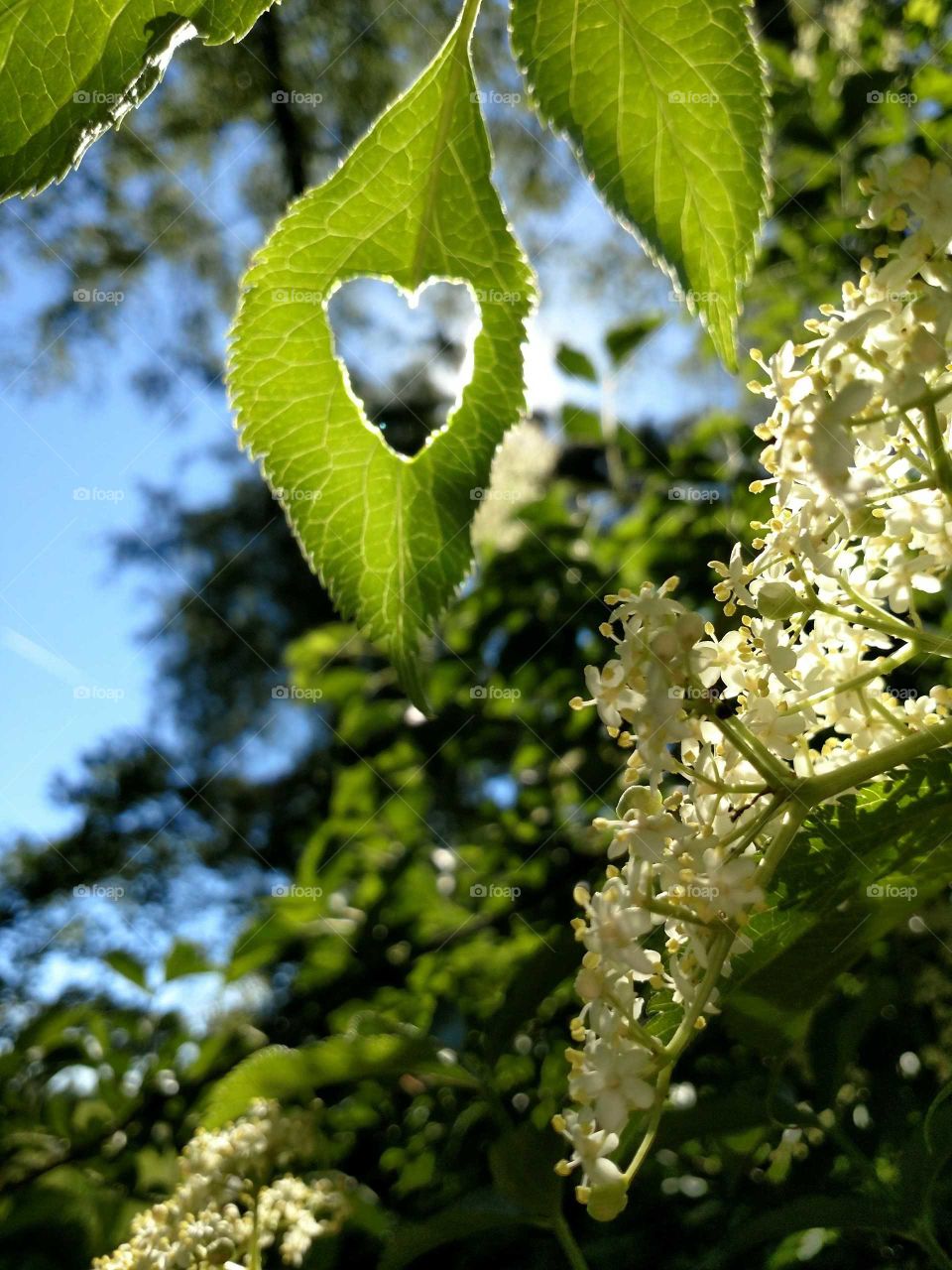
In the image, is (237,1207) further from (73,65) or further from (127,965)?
(73,65)

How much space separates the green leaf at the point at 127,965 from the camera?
166cm

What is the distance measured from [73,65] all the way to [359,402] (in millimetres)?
201

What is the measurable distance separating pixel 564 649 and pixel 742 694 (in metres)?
1.21

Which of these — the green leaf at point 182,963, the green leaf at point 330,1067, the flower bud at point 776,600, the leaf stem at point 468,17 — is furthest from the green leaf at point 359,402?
the green leaf at point 182,963

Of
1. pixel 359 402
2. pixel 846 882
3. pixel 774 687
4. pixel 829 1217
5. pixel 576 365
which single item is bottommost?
pixel 829 1217

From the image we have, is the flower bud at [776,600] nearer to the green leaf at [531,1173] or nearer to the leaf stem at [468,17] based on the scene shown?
the leaf stem at [468,17]

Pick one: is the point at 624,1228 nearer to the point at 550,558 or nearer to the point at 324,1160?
the point at 324,1160

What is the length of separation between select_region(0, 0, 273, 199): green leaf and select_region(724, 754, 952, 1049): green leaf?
1.28ft

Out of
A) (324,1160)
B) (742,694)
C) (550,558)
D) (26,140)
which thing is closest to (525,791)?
(550,558)

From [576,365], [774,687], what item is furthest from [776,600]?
[576,365]

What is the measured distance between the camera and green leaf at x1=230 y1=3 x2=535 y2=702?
19.8 inches

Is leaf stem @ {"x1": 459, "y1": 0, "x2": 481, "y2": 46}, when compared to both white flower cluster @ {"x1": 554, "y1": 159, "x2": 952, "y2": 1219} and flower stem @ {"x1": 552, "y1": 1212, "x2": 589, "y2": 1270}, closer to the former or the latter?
white flower cluster @ {"x1": 554, "y1": 159, "x2": 952, "y2": 1219}

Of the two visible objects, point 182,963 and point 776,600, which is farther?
point 182,963

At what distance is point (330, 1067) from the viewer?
3.46ft
